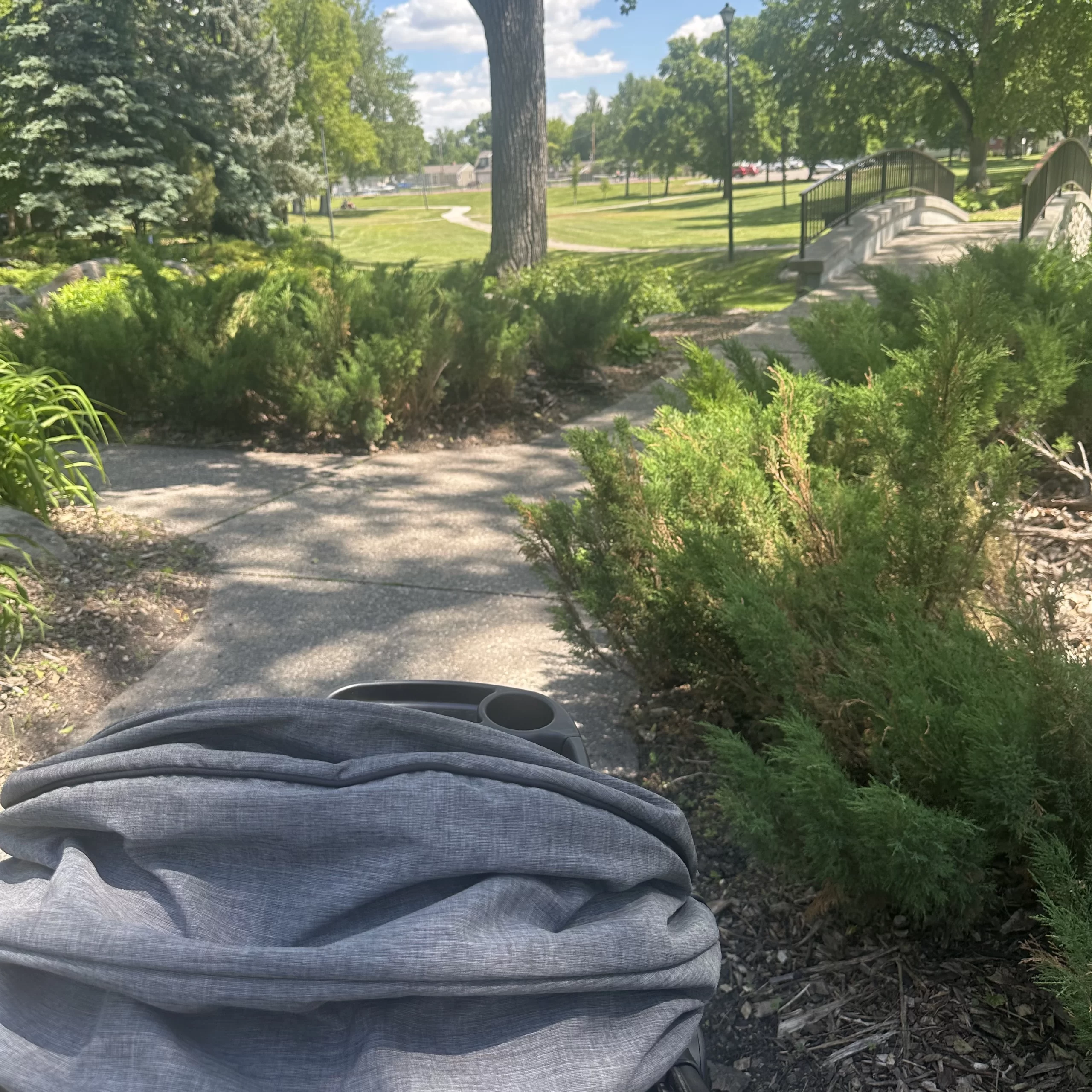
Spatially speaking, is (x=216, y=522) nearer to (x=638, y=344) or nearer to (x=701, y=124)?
(x=638, y=344)

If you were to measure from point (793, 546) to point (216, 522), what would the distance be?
3.60m

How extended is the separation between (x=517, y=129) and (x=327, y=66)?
46.3 metres

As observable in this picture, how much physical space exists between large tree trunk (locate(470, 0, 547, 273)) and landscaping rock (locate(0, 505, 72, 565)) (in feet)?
29.5

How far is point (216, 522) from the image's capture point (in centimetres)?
545

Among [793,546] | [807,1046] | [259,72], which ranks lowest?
[807,1046]

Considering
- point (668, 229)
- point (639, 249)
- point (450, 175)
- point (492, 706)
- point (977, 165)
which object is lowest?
point (492, 706)

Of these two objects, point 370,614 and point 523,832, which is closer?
point 523,832

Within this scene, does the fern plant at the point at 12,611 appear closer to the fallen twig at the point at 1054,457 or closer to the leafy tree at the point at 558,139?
the fallen twig at the point at 1054,457

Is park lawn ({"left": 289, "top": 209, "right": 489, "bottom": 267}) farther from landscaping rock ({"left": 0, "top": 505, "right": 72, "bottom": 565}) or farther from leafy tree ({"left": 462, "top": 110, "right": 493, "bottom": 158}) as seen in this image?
leafy tree ({"left": 462, "top": 110, "right": 493, "bottom": 158})

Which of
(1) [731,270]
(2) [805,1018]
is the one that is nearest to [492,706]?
(2) [805,1018]

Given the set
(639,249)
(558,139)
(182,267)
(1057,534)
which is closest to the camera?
(1057,534)

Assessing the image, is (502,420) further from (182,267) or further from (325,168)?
(325,168)

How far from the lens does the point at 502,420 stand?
754 centimetres

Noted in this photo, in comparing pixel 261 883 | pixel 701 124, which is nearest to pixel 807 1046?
pixel 261 883
